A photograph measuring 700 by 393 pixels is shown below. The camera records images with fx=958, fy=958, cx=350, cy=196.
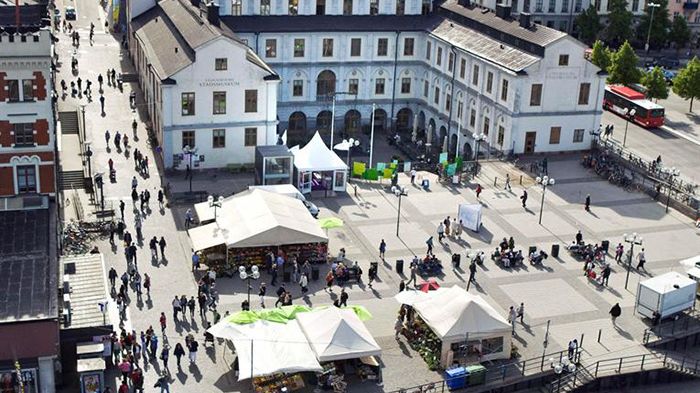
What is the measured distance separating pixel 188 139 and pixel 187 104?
2.72 meters

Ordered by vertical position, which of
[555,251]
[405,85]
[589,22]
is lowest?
[555,251]

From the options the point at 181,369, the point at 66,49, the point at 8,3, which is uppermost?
the point at 8,3

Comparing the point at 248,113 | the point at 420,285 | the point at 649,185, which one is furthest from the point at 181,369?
the point at 649,185

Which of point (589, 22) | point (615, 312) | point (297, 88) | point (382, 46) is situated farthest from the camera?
point (589, 22)

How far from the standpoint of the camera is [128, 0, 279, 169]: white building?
71.4m

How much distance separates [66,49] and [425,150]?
141 feet

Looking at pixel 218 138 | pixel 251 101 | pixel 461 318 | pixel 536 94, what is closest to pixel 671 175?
pixel 536 94

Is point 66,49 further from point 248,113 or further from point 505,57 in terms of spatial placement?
point 505,57

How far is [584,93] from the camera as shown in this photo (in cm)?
8000

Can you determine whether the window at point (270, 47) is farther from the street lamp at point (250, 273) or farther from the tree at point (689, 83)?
the tree at point (689, 83)

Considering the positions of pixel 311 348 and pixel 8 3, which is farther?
pixel 8 3

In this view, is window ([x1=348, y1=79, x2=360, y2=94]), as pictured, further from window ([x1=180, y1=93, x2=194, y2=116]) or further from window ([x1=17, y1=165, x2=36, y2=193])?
window ([x1=17, y1=165, x2=36, y2=193])

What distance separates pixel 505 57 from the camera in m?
79.8

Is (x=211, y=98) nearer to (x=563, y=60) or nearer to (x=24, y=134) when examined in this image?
(x=24, y=134)
